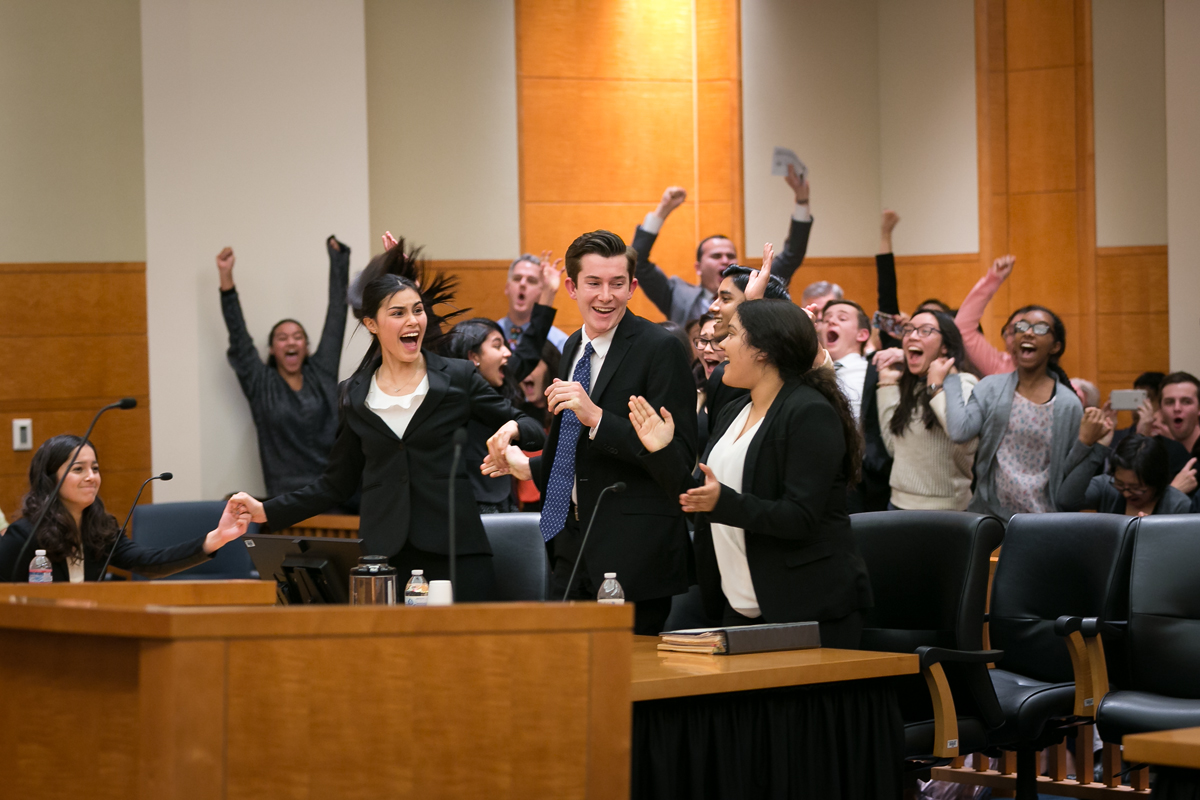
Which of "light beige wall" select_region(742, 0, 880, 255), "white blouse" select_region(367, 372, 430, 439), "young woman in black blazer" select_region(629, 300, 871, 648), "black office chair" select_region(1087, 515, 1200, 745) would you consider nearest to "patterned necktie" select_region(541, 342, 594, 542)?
"young woman in black blazer" select_region(629, 300, 871, 648)

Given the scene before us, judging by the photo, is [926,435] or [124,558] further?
[926,435]

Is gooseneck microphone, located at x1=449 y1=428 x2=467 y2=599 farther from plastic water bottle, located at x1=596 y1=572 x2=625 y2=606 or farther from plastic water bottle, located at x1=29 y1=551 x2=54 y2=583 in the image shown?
plastic water bottle, located at x1=29 y1=551 x2=54 y2=583

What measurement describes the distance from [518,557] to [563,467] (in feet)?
1.88

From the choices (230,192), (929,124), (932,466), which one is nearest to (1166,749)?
(932,466)

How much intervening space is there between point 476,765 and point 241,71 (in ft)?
18.5

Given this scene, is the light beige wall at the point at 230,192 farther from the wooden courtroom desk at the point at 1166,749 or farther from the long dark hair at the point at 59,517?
the wooden courtroom desk at the point at 1166,749

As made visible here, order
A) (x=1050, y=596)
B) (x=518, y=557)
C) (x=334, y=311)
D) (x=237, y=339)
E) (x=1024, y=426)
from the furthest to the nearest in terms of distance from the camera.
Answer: (x=334, y=311)
(x=237, y=339)
(x=1024, y=426)
(x=1050, y=596)
(x=518, y=557)

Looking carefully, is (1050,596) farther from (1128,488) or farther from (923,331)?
(923,331)

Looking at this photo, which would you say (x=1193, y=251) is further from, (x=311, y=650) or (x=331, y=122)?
(x=311, y=650)

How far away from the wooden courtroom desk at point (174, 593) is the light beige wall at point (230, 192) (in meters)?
4.44

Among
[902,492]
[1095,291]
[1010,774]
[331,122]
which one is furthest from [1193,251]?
[331,122]

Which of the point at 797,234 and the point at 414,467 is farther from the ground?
the point at 797,234

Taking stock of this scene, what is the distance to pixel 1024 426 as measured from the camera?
197 inches

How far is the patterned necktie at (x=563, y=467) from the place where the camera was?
3135 millimetres
